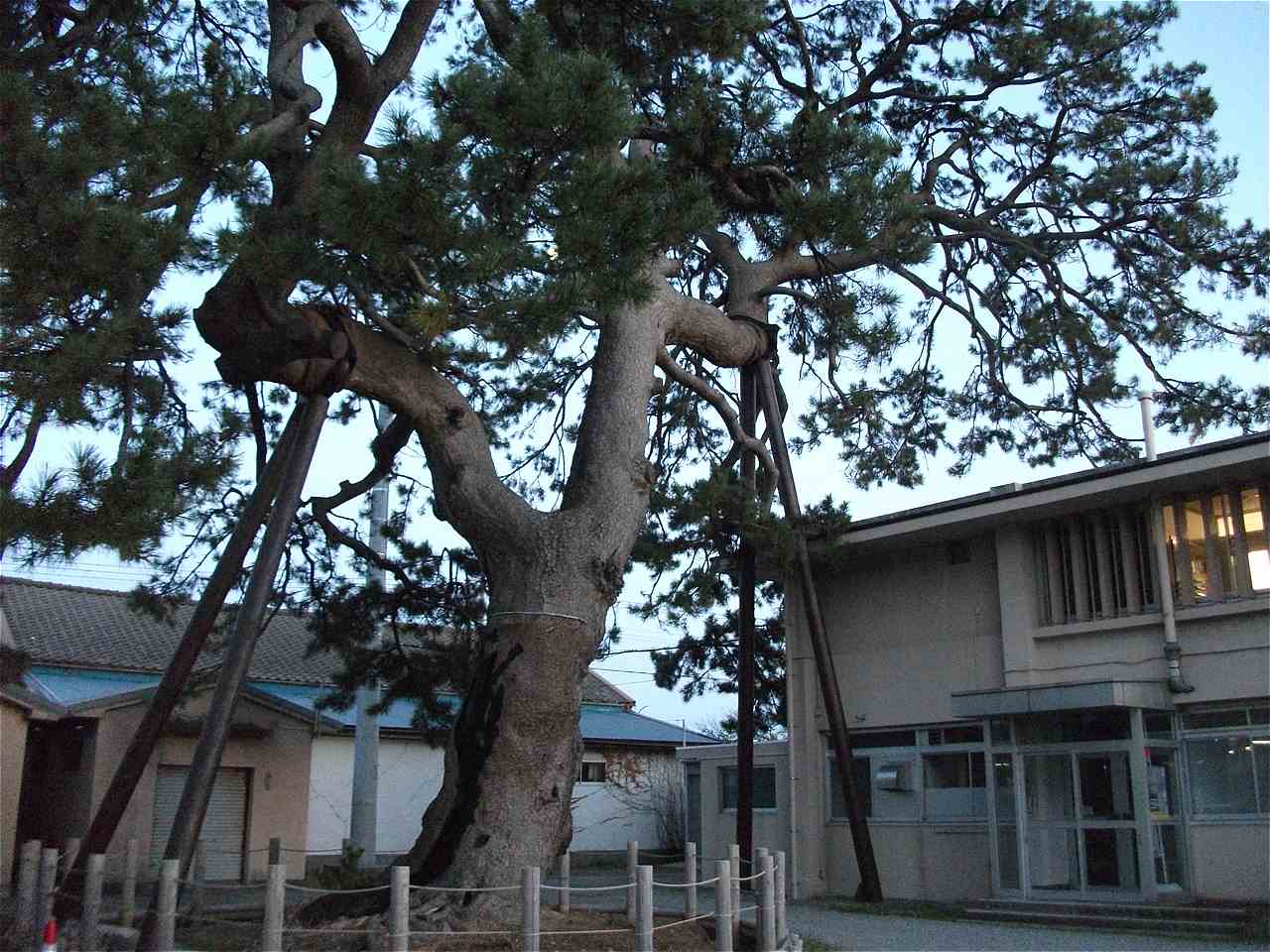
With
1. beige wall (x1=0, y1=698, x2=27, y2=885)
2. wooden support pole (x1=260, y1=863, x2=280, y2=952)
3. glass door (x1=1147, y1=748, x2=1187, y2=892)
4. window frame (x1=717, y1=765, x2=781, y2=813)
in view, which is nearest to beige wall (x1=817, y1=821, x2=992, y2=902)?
window frame (x1=717, y1=765, x2=781, y2=813)

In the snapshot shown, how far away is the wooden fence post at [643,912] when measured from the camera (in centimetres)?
800

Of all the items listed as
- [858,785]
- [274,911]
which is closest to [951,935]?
[858,785]

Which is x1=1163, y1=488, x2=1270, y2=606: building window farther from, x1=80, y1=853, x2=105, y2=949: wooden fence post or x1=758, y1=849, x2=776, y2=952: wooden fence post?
x1=80, y1=853, x2=105, y2=949: wooden fence post

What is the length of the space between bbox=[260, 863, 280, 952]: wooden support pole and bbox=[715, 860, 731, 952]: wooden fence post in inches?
117

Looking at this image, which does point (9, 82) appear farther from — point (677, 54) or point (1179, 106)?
point (1179, 106)

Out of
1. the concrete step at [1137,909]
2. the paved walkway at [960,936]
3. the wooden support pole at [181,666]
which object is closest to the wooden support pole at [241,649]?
the wooden support pole at [181,666]

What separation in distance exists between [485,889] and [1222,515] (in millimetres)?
9996

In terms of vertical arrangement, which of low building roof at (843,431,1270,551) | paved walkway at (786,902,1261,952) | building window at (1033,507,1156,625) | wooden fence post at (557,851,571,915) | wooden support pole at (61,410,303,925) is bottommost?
paved walkway at (786,902,1261,952)

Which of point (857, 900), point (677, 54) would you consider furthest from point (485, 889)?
point (857, 900)

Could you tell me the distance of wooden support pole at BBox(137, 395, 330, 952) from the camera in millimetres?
9328

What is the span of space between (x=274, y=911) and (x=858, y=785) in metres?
11.1

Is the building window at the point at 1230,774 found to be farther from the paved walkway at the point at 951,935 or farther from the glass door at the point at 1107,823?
the paved walkway at the point at 951,935

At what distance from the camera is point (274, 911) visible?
7.62 meters

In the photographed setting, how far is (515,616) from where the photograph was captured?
973cm
